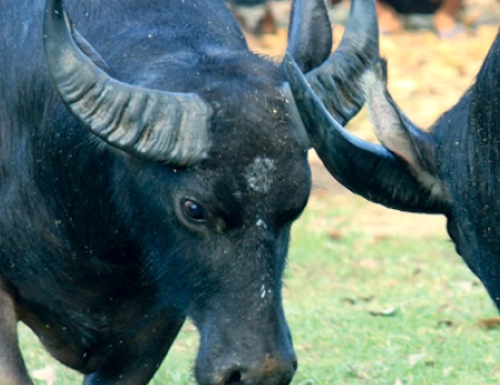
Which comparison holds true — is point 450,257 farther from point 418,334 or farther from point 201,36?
point 201,36

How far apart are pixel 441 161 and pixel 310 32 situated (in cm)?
124

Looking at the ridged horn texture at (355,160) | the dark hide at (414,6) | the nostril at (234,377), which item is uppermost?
the ridged horn texture at (355,160)

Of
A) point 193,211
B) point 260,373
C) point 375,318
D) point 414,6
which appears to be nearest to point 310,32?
point 193,211

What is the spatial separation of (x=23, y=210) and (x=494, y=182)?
201 cm

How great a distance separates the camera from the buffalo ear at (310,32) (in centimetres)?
593

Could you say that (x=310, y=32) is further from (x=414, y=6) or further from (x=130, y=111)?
(x=414, y=6)

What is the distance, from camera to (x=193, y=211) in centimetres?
520

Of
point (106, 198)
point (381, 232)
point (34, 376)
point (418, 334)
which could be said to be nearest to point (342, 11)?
point (381, 232)

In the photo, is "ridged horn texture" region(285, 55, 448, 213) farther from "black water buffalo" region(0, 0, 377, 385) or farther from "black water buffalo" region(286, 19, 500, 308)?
"black water buffalo" region(0, 0, 377, 385)

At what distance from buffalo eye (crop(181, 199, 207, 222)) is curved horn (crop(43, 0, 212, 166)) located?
0.54 feet

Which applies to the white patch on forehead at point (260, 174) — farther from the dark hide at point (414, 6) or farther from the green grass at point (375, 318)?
the dark hide at point (414, 6)

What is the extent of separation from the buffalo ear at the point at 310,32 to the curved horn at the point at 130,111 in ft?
2.87


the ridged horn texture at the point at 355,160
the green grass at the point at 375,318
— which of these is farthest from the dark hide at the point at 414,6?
the ridged horn texture at the point at 355,160

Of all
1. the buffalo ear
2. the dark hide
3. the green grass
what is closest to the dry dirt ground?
the dark hide
